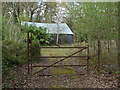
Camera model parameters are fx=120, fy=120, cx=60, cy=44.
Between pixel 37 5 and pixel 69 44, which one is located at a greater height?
pixel 37 5

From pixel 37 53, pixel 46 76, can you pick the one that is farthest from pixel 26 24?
pixel 46 76

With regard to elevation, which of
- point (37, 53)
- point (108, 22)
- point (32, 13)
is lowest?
point (37, 53)

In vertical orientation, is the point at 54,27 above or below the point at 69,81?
above

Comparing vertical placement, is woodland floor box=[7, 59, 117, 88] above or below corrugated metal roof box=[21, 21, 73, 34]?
below

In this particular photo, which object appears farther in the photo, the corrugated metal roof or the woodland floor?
the corrugated metal roof

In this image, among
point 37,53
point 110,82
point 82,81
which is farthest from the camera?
point 37,53

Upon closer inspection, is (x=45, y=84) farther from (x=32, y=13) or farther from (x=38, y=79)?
(x=32, y=13)

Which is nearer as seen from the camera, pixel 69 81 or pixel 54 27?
pixel 69 81

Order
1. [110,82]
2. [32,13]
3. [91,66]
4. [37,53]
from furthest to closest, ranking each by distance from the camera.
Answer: [32,13] < [37,53] < [91,66] < [110,82]

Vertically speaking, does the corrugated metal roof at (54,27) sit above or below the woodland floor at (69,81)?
above

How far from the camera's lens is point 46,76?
380 cm

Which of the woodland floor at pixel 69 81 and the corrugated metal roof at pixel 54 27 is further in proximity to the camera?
the corrugated metal roof at pixel 54 27

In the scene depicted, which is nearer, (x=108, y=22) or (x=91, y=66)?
(x=108, y=22)

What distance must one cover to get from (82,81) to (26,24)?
4.94m
